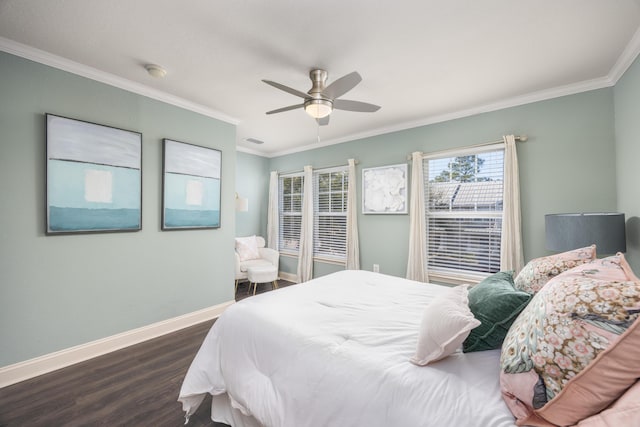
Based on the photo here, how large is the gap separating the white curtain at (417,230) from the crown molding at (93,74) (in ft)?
9.26

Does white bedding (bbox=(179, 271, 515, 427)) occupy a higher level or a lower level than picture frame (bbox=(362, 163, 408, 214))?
lower

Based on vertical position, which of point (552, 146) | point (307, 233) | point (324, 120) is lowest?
point (307, 233)

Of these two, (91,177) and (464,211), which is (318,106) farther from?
(464,211)

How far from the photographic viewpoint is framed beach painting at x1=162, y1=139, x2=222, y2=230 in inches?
123

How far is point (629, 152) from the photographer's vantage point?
A: 7.63ft

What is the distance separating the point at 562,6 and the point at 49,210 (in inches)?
163

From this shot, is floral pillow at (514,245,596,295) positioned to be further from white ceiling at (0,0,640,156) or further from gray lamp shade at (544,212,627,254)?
white ceiling at (0,0,640,156)

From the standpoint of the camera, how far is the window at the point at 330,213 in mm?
4750

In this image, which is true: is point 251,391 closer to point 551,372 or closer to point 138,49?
point 551,372

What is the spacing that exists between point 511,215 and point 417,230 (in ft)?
3.53

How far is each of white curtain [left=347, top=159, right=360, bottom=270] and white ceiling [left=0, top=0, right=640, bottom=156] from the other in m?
1.56

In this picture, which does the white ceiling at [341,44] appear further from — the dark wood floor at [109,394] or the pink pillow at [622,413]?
the dark wood floor at [109,394]

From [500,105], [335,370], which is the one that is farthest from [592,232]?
[335,370]

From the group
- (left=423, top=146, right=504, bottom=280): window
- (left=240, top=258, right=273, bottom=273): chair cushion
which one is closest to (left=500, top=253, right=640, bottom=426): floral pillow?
(left=423, top=146, right=504, bottom=280): window
